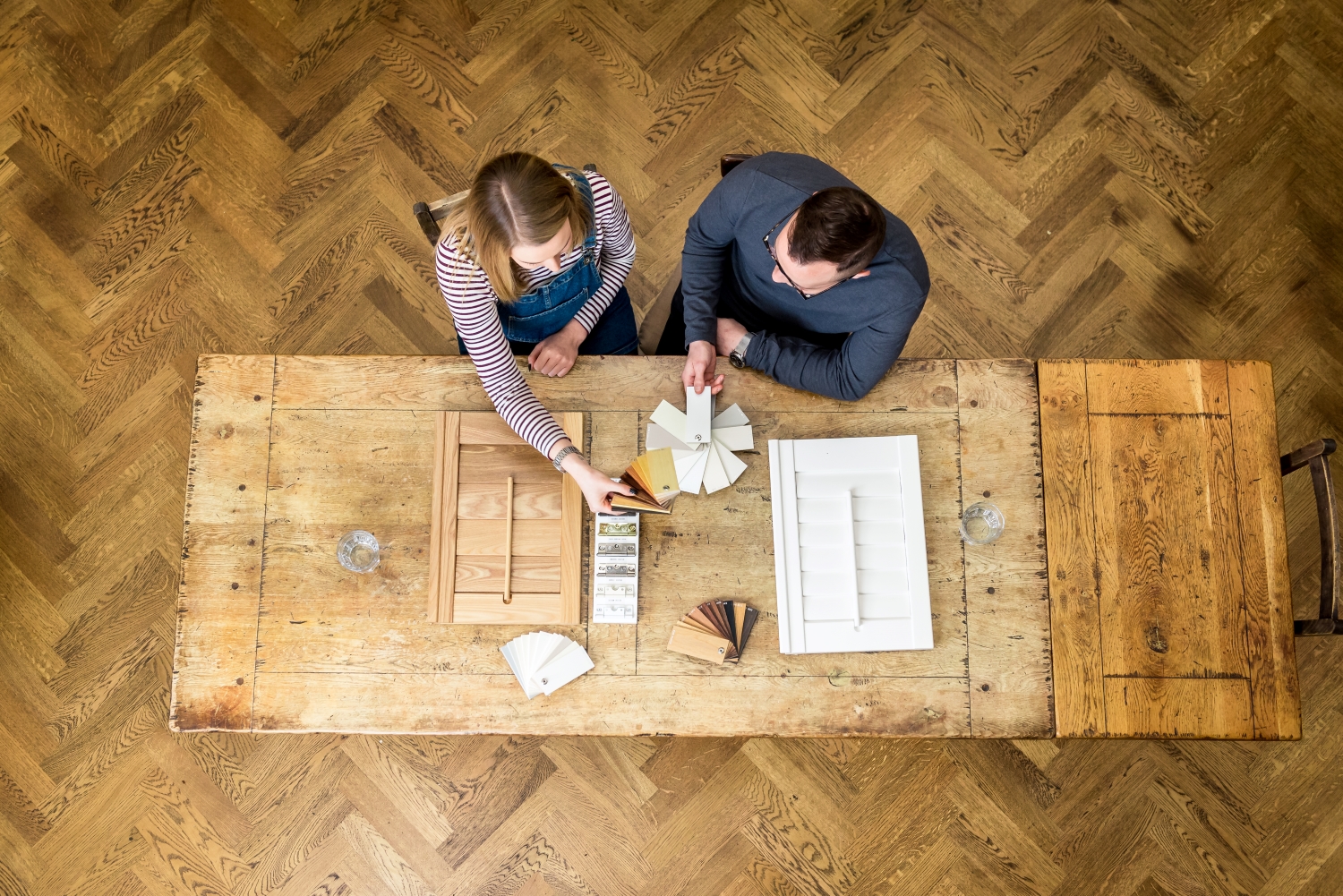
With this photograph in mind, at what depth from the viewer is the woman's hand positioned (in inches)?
66.2

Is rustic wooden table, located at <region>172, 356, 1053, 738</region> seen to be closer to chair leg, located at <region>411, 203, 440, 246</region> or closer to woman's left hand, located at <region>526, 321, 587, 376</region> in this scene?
woman's left hand, located at <region>526, 321, 587, 376</region>

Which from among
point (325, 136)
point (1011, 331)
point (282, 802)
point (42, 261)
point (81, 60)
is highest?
point (81, 60)

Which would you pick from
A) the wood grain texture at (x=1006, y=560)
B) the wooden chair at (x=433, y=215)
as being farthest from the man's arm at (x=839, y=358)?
the wooden chair at (x=433, y=215)

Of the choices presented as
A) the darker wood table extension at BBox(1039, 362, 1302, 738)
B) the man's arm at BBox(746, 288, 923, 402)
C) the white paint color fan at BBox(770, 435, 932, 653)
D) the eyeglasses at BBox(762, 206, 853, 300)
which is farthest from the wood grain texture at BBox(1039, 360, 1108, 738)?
the eyeglasses at BBox(762, 206, 853, 300)

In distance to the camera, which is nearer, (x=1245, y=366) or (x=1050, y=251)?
(x=1245, y=366)

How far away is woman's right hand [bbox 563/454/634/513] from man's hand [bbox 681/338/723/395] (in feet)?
0.96

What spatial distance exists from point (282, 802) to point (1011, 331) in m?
3.09

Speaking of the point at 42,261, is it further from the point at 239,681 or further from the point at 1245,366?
the point at 1245,366

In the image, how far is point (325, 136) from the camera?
2.98 m

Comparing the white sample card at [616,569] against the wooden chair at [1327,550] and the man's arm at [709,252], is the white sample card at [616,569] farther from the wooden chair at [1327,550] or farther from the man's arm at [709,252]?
the wooden chair at [1327,550]

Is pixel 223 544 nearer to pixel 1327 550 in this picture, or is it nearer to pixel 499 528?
pixel 499 528

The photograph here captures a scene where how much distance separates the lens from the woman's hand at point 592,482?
1683 mm

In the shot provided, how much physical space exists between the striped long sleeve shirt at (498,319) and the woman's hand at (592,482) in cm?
6

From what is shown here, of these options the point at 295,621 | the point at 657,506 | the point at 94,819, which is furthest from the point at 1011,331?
the point at 94,819
